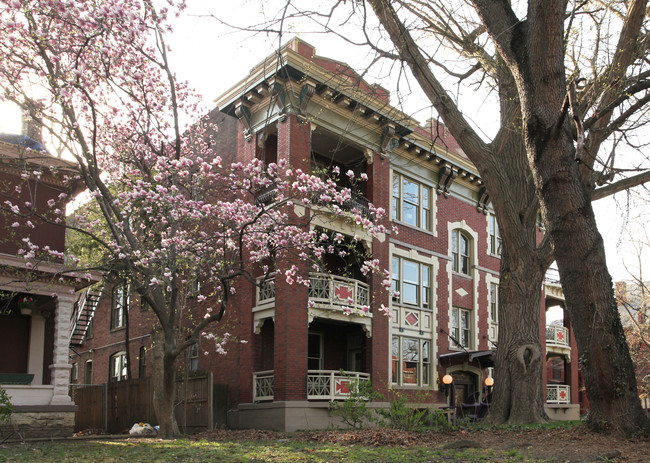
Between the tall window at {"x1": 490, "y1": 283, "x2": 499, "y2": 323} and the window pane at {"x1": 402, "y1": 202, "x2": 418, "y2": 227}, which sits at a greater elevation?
the window pane at {"x1": 402, "y1": 202, "x2": 418, "y2": 227}

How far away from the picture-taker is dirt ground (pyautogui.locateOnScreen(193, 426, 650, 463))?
25.6ft

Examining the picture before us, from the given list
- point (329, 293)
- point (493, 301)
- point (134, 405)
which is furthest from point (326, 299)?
point (493, 301)

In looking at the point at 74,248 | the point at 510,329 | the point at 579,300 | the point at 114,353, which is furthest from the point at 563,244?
the point at 114,353

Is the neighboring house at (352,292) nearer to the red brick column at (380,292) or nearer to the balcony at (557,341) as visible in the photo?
the red brick column at (380,292)

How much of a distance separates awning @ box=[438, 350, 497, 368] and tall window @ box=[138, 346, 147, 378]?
1277 centimetres

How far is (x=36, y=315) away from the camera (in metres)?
18.9

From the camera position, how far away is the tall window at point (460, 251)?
2952cm

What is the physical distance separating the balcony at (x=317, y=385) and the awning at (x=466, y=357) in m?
6.25

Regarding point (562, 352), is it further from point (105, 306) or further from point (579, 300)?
point (579, 300)

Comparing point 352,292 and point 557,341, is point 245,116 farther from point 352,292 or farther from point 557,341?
point 557,341

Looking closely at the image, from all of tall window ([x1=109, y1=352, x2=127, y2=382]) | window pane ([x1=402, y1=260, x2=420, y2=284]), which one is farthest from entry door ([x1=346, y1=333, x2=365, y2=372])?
tall window ([x1=109, y1=352, x2=127, y2=382])

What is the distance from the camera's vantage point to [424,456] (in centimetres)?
881

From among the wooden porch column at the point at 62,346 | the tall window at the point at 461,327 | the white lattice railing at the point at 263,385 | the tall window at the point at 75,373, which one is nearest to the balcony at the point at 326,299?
the white lattice railing at the point at 263,385

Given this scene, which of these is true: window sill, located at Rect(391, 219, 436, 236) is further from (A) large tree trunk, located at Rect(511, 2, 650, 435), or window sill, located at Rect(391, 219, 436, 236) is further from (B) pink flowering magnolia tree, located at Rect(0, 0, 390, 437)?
(A) large tree trunk, located at Rect(511, 2, 650, 435)
